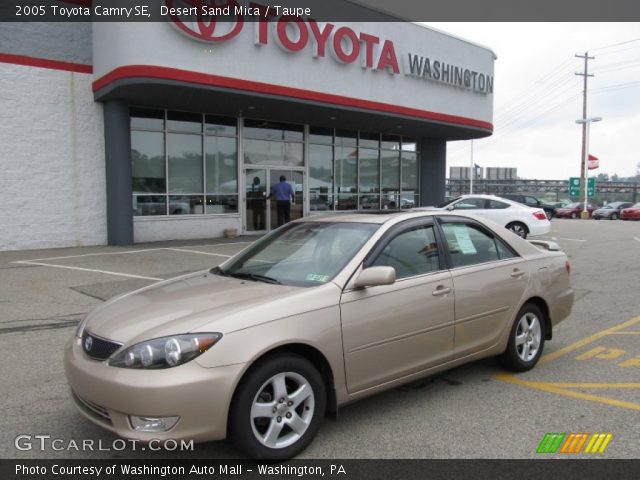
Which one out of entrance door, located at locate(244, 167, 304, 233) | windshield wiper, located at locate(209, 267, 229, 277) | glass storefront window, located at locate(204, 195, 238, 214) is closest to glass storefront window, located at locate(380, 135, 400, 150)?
entrance door, located at locate(244, 167, 304, 233)

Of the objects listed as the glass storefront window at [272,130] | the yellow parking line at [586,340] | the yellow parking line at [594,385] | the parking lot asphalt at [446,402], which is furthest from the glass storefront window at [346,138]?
the yellow parking line at [594,385]

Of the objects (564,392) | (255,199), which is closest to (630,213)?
(255,199)

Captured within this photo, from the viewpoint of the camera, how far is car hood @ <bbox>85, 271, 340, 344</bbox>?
10.2 feet

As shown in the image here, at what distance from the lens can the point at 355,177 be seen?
19.9 meters

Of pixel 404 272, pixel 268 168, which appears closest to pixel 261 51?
pixel 268 168

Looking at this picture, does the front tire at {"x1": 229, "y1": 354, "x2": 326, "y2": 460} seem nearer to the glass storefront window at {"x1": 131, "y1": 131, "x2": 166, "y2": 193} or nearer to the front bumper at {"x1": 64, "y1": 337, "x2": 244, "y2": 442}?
the front bumper at {"x1": 64, "y1": 337, "x2": 244, "y2": 442}

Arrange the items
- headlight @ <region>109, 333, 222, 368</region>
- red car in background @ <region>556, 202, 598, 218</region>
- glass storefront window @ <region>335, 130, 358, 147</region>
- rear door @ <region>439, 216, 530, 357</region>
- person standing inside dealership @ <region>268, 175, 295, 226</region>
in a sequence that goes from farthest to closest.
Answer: red car in background @ <region>556, 202, 598, 218</region> → glass storefront window @ <region>335, 130, 358, 147</region> → person standing inside dealership @ <region>268, 175, 295, 226</region> → rear door @ <region>439, 216, 530, 357</region> → headlight @ <region>109, 333, 222, 368</region>

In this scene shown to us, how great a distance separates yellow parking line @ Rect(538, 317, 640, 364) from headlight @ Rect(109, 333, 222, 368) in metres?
3.61

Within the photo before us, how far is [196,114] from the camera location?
611 inches

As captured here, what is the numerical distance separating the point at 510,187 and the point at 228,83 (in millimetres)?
48624

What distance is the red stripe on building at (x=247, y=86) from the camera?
11.8 meters

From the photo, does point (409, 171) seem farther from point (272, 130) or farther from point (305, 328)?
point (305, 328)

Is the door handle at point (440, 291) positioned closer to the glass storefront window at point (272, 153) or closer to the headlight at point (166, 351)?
the headlight at point (166, 351)

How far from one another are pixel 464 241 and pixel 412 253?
0.69m
